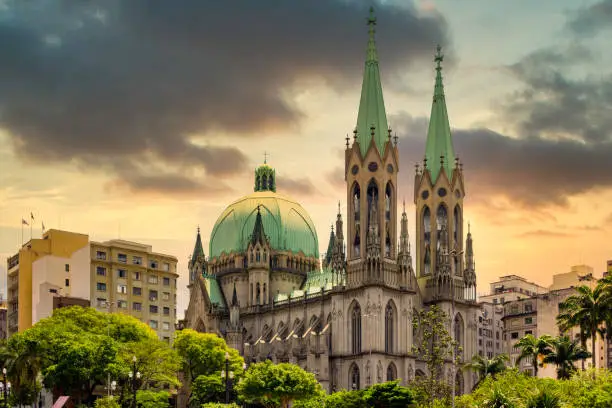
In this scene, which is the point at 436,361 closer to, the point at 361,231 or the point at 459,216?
the point at 361,231

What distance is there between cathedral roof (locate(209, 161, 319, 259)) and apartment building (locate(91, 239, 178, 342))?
30.3ft

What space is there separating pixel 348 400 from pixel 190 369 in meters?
30.6

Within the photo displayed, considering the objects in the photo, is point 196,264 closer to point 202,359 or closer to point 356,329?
point 202,359

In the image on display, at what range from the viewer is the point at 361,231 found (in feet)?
461

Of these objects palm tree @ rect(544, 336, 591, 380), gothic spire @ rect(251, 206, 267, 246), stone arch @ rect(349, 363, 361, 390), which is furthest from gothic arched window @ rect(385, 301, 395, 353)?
palm tree @ rect(544, 336, 591, 380)

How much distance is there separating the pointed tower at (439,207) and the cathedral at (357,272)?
0.17 m

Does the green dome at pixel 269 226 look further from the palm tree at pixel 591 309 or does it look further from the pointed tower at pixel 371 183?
the palm tree at pixel 591 309

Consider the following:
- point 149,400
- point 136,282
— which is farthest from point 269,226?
point 149,400

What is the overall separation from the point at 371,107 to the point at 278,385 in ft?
156

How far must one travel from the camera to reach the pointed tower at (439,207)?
147375 mm

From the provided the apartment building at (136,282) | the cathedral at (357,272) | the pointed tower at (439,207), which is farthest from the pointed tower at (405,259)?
the apartment building at (136,282)

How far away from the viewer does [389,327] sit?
137 m

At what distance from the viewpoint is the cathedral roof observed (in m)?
167

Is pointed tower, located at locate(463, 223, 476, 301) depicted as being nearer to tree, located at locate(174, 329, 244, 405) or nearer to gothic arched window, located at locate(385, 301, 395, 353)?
gothic arched window, located at locate(385, 301, 395, 353)
